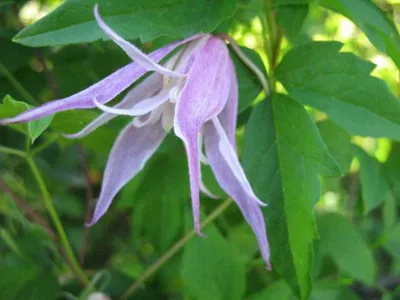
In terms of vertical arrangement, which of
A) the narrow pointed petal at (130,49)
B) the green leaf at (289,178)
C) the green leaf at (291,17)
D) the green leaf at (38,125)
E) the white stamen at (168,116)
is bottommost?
the green leaf at (289,178)

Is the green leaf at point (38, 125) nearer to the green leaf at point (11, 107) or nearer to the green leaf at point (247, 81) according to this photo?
the green leaf at point (11, 107)

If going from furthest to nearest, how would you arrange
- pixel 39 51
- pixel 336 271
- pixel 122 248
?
pixel 122 248 → pixel 336 271 → pixel 39 51

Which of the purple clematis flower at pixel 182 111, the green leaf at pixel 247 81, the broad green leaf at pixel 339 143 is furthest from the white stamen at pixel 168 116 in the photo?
the broad green leaf at pixel 339 143

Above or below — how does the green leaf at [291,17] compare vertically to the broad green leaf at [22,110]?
below

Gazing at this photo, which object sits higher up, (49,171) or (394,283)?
(49,171)

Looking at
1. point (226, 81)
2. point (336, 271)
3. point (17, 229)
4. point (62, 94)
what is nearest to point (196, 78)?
point (226, 81)

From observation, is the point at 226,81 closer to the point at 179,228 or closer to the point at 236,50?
the point at 236,50

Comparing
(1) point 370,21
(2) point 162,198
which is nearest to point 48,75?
(2) point 162,198

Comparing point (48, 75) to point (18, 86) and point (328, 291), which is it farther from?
point (328, 291)
